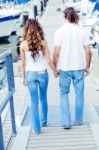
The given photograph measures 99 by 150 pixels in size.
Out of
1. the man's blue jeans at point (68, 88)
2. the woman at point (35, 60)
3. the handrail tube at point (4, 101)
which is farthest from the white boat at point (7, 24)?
the handrail tube at point (4, 101)

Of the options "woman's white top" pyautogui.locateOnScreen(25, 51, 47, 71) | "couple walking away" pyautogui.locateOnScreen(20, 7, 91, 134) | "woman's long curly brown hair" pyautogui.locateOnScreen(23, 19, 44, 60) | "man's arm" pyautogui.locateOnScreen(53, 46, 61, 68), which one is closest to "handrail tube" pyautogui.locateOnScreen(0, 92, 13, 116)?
"couple walking away" pyautogui.locateOnScreen(20, 7, 91, 134)

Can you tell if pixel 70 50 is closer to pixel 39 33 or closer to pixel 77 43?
pixel 77 43

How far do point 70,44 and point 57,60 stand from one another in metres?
0.28

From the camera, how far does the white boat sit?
2289 cm

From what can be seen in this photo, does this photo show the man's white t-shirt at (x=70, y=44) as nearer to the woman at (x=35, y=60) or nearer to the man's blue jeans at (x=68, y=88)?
the man's blue jeans at (x=68, y=88)

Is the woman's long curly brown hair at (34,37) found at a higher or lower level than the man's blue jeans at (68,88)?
higher

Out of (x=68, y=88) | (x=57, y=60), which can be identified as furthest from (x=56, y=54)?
(x=68, y=88)

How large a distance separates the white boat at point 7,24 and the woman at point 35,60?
1747 cm

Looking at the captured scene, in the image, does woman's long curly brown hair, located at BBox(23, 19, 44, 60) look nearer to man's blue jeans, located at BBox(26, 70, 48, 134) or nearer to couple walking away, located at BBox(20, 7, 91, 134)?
couple walking away, located at BBox(20, 7, 91, 134)

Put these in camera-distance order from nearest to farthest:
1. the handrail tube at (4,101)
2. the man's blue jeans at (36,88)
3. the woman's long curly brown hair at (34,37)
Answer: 1. the handrail tube at (4,101)
2. the woman's long curly brown hair at (34,37)
3. the man's blue jeans at (36,88)

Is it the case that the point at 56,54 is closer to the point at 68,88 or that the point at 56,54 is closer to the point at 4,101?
the point at 68,88

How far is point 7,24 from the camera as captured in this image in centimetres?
2327

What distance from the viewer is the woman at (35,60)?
17.8 ft

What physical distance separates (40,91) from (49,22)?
19528mm
